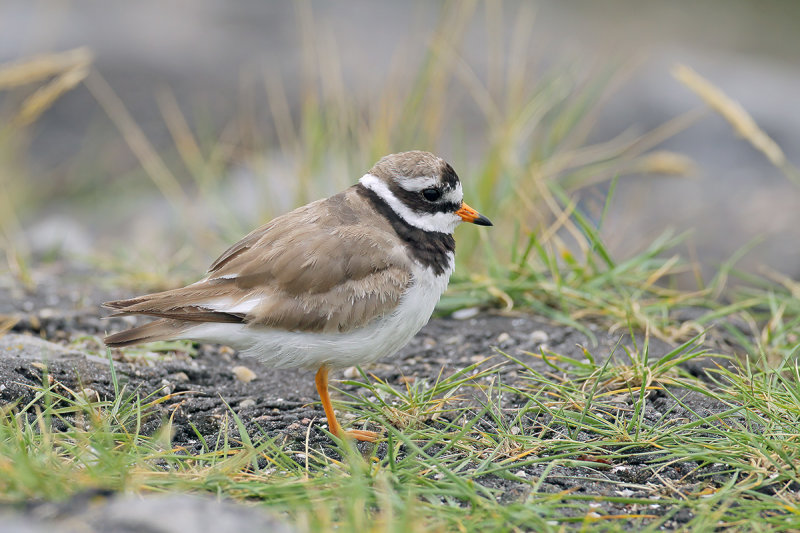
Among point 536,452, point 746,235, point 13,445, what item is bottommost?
point 746,235

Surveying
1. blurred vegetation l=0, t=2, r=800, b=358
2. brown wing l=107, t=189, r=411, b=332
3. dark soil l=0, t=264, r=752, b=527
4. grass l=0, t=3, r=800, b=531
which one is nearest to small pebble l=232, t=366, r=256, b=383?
dark soil l=0, t=264, r=752, b=527

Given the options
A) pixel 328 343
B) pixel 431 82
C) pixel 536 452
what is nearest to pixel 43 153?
pixel 431 82

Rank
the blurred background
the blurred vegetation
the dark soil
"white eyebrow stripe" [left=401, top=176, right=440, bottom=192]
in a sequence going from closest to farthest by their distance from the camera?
the dark soil
"white eyebrow stripe" [left=401, top=176, right=440, bottom=192]
the blurred vegetation
the blurred background

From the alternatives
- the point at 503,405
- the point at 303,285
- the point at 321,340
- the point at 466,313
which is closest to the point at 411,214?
the point at 303,285

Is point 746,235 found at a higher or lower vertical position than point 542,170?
lower

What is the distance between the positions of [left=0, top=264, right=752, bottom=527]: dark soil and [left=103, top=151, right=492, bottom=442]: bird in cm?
28

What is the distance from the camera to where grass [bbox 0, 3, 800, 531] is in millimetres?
2895

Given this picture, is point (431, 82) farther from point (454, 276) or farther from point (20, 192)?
point (20, 192)

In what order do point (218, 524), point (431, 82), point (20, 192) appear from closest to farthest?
point (218, 524)
point (431, 82)
point (20, 192)

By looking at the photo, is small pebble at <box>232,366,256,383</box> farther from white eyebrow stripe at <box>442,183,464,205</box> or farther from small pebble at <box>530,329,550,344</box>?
small pebble at <box>530,329,550,344</box>

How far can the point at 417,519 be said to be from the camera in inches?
107

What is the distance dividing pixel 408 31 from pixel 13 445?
11.2 m

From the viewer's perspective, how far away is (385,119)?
6102 mm

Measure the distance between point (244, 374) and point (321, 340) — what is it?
37.4 inches
